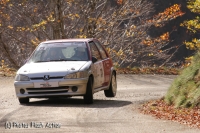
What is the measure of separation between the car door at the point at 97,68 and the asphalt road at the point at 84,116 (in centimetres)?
49

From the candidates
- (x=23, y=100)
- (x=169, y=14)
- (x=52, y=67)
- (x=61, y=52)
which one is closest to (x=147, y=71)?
(x=169, y=14)

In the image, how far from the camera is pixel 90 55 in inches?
664

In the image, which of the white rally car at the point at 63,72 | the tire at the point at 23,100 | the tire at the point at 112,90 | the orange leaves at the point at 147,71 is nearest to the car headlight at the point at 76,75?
the white rally car at the point at 63,72

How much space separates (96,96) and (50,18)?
9.55 meters

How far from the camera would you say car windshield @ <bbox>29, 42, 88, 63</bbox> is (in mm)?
16844

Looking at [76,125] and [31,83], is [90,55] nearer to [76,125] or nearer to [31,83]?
[31,83]

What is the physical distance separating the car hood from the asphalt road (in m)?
0.76

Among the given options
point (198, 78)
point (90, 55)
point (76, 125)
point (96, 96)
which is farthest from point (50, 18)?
point (76, 125)

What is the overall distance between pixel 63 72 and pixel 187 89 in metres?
2.77

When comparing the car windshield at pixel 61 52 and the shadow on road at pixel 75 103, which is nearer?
the shadow on road at pixel 75 103

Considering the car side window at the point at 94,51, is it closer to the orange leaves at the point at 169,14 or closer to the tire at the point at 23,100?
the tire at the point at 23,100

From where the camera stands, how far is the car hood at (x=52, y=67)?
15758mm

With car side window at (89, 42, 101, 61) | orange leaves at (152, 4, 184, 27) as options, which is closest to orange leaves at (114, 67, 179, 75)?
orange leaves at (152, 4, 184, 27)

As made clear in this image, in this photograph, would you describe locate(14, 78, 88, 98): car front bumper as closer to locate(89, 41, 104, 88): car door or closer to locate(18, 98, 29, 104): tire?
locate(18, 98, 29, 104): tire
